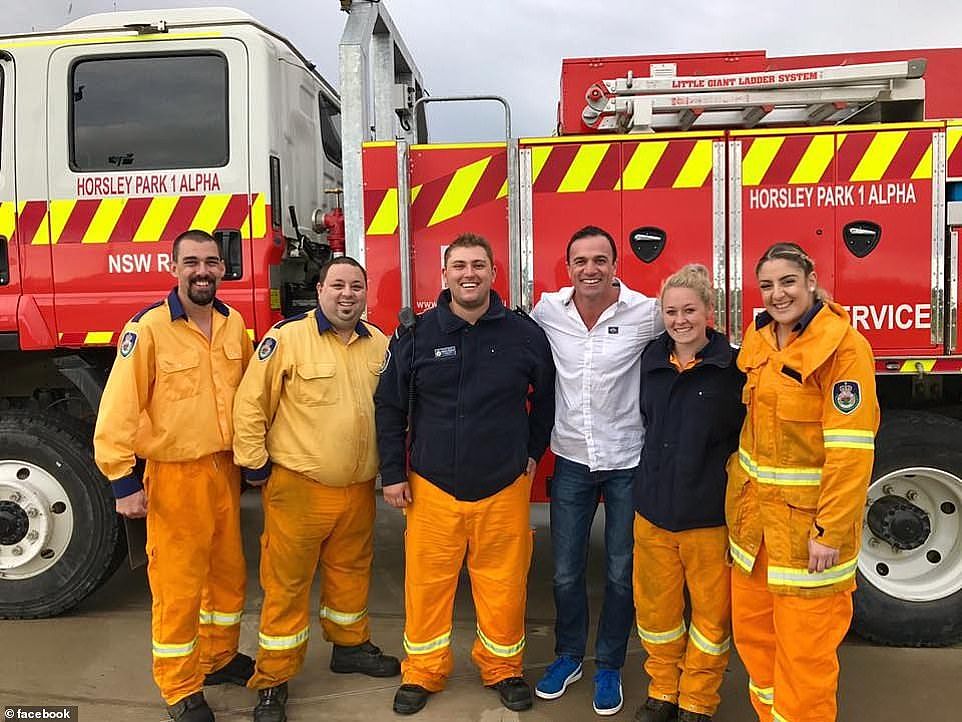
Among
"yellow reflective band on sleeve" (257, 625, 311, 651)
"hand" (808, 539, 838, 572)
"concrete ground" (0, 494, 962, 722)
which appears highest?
"hand" (808, 539, 838, 572)

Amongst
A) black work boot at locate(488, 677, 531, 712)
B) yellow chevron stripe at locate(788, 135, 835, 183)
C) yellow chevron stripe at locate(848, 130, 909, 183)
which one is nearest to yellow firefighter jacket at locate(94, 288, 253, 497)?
black work boot at locate(488, 677, 531, 712)

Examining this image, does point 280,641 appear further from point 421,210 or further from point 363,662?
point 421,210

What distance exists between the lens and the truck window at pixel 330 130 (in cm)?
441

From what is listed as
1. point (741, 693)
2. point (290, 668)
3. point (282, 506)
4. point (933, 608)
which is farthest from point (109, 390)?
point (933, 608)

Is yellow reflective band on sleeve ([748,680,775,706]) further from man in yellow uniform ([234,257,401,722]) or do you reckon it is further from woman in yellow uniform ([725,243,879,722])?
man in yellow uniform ([234,257,401,722])

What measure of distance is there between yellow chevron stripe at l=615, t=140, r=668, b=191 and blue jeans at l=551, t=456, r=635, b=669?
1237 mm

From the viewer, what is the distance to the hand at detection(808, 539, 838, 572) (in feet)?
7.73

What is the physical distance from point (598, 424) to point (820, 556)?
36.8 inches

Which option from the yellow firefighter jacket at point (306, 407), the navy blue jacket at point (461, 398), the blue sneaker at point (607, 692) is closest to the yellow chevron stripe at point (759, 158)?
the navy blue jacket at point (461, 398)

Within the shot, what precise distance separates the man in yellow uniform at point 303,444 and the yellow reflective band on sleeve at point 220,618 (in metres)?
0.17

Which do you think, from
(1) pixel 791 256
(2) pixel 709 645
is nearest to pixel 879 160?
(1) pixel 791 256

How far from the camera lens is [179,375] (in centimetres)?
293

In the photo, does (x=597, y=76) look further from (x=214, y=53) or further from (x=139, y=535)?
(x=139, y=535)

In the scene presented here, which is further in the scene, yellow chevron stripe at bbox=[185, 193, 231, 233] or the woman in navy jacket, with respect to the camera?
yellow chevron stripe at bbox=[185, 193, 231, 233]
